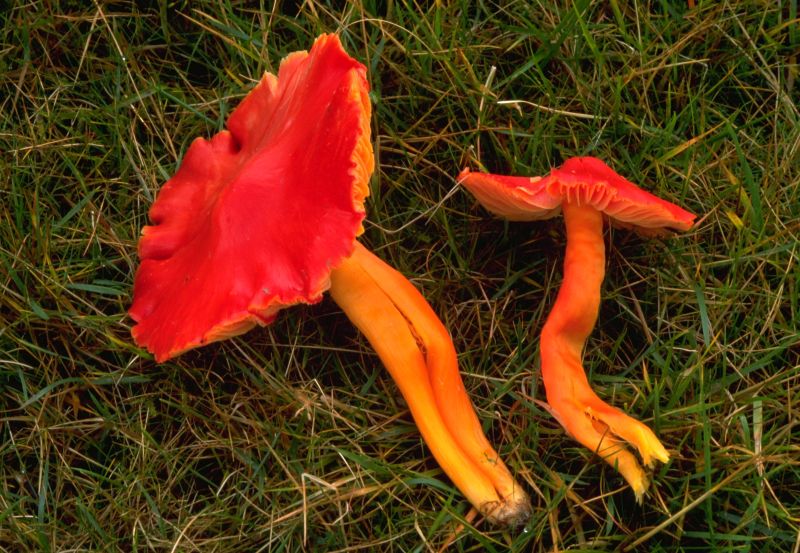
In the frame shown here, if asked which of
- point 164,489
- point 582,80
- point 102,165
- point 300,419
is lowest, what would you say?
point 164,489

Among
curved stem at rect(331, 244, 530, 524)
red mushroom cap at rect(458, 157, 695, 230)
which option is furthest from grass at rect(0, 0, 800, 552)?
red mushroom cap at rect(458, 157, 695, 230)

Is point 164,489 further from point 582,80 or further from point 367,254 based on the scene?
point 582,80

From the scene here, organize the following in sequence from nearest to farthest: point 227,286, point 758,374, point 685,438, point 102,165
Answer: point 227,286
point 685,438
point 758,374
point 102,165

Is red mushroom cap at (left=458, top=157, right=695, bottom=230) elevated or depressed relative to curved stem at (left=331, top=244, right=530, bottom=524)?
elevated

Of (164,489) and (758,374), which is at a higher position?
(758,374)

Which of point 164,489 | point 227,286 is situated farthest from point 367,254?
point 164,489

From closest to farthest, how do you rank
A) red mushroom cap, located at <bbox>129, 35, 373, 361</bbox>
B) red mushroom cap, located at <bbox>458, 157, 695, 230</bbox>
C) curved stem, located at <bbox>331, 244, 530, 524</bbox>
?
red mushroom cap, located at <bbox>129, 35, 373, 361</bbox> → red mushroom cap, located at <bbox>458, 157, 695, 230</bbox> → curved stem, located at <bbox>331, 244, 530, 524</bbox>

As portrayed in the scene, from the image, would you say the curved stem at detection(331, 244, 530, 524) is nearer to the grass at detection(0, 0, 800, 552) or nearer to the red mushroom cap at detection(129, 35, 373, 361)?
the grass at detection(0, 0, 800, 552)
